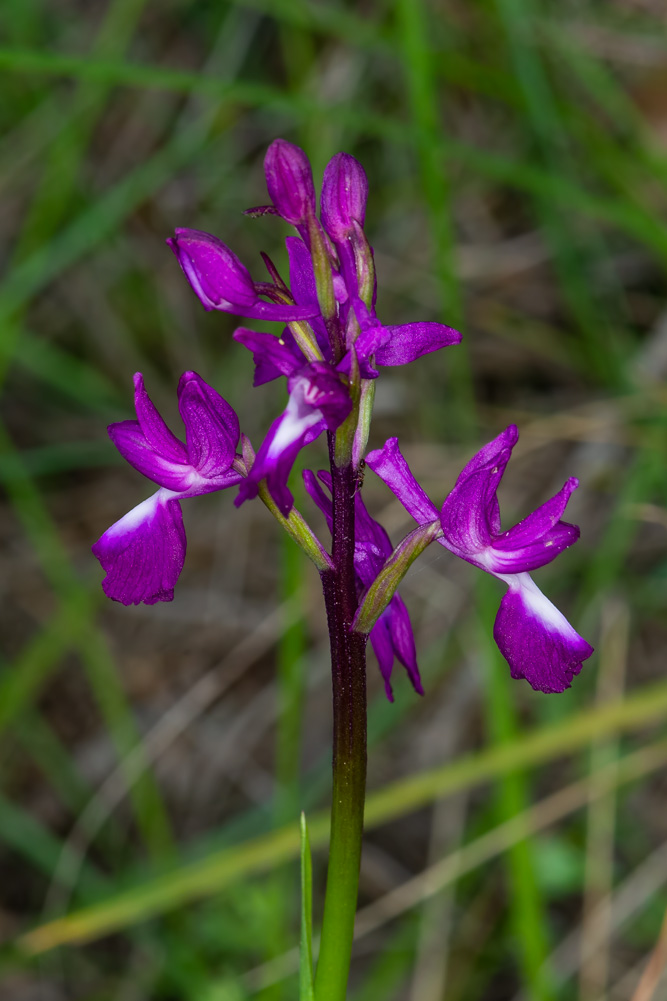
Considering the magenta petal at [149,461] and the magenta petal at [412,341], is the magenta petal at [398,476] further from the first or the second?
the magenta petal at [149,461]

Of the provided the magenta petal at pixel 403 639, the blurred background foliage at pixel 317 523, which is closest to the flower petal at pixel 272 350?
the magenta petal at pixel 403 639


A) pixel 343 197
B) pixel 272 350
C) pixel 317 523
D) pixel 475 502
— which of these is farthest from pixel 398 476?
pixel 317 523

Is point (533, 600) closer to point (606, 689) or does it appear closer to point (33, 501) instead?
point (606, 689)

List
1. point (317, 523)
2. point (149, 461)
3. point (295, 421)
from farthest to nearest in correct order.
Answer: point (317, 523)
point (149, 461)
point (295, 421)

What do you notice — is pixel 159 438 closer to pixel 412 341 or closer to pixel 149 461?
pixel 149 461

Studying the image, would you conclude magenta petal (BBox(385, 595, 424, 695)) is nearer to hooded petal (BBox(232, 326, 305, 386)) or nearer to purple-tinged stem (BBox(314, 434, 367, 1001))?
purple-tinged stem (BBox(314, 434, 367, 1001))

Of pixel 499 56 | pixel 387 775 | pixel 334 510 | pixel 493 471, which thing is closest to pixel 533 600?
pixel 493 471

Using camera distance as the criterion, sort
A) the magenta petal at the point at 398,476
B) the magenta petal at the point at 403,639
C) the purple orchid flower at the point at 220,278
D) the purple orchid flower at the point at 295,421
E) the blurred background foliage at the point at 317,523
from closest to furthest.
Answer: the purple orchid flower at the point at 295,421 < the purple orchid flower at the point at 220,278 < the magenta petal at the point at 398,476 < the magenta petal at the point at 403,639 < the blurred background foliage at the point at 317,523
